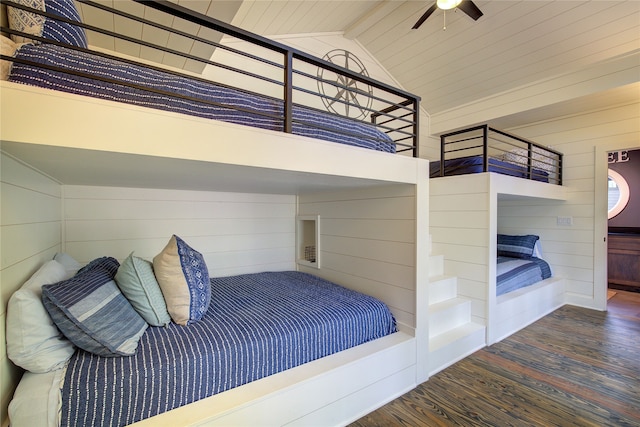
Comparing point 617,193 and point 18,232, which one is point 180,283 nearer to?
point 18,232

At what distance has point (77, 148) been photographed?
93cm

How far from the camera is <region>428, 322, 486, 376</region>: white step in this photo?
2.09 meters

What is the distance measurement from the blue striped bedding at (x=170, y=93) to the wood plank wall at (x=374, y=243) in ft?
1.72

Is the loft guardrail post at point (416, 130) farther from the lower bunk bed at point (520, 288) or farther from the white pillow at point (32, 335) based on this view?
the white pillow at point (32, 335)

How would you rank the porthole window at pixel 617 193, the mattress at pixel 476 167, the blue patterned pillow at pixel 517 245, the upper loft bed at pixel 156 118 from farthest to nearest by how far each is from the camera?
the porthole window at pixel 617 193 → the blue patterned pillow at pixel 517 245 → the mattress at pixel 476 167 → the upper loft bed at pixel 156 118

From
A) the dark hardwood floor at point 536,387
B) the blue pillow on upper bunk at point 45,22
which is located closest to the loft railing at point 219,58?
the blue pillow on upper bunk at point 45,22

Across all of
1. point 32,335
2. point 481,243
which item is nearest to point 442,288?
point 481,243

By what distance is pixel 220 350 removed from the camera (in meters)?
1.29

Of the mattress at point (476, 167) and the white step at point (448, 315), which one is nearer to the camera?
the white step at point (448, 315)

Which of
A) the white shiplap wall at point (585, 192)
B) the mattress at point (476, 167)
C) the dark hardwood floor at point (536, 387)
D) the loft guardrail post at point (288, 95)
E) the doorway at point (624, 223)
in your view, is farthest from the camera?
the doorway at point (624, 223)

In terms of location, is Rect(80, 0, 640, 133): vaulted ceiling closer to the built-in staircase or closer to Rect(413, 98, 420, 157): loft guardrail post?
Rect(413, 98, 420, 157): loft guardrail post

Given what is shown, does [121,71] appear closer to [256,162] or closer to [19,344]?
[256,162]

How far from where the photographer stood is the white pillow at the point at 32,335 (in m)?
0.98

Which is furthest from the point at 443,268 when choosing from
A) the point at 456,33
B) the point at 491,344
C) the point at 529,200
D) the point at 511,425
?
the point at 456,33
